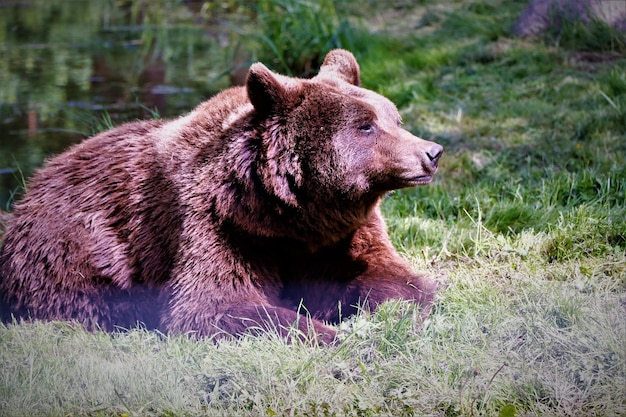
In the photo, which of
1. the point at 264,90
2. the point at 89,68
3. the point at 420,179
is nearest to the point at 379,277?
the point at 420,179

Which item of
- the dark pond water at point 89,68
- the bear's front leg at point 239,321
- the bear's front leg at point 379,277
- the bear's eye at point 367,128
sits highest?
the bear's eye at point 367,128

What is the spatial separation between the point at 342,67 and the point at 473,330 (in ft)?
5.46

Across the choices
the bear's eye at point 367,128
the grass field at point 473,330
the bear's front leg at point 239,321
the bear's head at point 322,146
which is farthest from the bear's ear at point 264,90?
the grass field at point 473,330

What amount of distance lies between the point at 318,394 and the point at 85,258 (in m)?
1.72

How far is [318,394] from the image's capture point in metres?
3.17

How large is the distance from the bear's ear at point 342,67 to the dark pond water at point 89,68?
264 centimetres

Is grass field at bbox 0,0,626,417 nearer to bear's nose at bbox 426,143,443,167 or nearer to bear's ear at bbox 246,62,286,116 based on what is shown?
bear's nose at bbox 426,143,443,167

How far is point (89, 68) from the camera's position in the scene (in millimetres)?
10500

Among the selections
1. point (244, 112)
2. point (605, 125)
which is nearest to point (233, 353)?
point (244, 112)

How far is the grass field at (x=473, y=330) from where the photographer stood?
3105mm

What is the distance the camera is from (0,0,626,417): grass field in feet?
10.2

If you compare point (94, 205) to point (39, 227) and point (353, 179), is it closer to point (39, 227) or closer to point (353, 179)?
point (39, 227)

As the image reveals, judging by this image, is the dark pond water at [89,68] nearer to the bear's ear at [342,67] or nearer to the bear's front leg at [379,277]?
the bear's ear at [342,67]

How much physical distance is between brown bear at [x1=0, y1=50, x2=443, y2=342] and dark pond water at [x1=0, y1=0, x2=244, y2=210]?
6.90 ft
